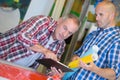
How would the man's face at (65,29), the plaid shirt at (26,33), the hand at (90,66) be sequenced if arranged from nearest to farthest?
the hand at (90,66) < the plaid shirt at (26,33) < the man's face at (65,29)

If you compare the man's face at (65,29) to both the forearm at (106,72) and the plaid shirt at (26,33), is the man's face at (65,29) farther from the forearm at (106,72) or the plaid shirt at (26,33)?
the forearm at (106,72)

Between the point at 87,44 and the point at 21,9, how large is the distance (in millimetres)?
1586

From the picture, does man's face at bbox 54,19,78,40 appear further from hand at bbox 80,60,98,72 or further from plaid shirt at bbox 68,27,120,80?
hand at bbox 80,60,98,72

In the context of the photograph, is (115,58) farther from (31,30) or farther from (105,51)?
(31,30)

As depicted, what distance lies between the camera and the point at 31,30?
2088 millimetres

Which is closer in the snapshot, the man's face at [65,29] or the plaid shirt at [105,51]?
the plaid shirt at [105,51]

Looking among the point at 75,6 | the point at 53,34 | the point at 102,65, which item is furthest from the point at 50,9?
the point at 102,65

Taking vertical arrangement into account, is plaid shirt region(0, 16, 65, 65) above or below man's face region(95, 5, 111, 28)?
below

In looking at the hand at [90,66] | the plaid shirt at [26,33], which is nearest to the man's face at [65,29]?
the plaid shirt at [26,33]

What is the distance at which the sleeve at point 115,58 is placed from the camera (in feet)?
6.58

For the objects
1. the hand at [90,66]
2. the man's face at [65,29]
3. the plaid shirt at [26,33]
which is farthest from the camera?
the man's face at [65,29]

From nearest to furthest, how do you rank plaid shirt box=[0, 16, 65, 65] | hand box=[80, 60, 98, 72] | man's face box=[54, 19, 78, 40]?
1. hand box=[80, 60, 98, 72]
2. plaid shirt box=[0, 16, 65, 65]
3. man's face box=[54, 19, 78, 40]

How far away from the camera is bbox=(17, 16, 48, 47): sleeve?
2053mm

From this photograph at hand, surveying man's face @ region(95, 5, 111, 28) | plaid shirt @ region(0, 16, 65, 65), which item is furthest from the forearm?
plaid shirt @ region(0, 16, 65, 65)
